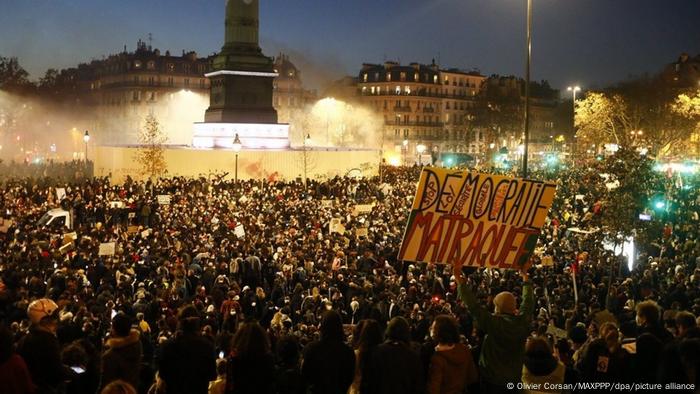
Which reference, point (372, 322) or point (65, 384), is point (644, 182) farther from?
point (65, 384)

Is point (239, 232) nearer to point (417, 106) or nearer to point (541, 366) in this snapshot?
point (541, 366)

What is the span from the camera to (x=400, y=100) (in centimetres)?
10756

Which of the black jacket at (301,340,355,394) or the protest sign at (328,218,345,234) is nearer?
the black jacket at (301,340,355,394)

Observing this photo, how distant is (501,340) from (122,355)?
3.08 m

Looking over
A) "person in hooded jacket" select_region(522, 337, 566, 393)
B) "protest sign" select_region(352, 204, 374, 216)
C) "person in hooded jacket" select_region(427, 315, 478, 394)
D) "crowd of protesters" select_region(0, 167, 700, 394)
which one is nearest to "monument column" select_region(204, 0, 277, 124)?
"crowd of protesters" select_region(0, 167, 700, 394)

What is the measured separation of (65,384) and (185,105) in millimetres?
92107

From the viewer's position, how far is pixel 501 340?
20.8 ft

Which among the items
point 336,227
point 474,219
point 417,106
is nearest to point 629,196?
point 336,227

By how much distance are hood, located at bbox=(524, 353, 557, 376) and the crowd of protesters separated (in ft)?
0.05

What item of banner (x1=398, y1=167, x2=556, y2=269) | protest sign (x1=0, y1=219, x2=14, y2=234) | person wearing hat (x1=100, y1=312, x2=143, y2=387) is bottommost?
protest sign (x1=0, y1=219, x2=14, y2=234)

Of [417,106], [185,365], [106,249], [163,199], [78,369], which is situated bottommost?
[106,249]

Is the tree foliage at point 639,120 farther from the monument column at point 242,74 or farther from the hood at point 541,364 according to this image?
the hood at point 541,364

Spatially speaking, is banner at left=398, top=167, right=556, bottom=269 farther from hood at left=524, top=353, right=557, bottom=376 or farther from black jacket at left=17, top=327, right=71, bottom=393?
black jacket at left=17, top=327, right=71, bottom=393

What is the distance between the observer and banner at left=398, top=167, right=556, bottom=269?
24.8 ft
